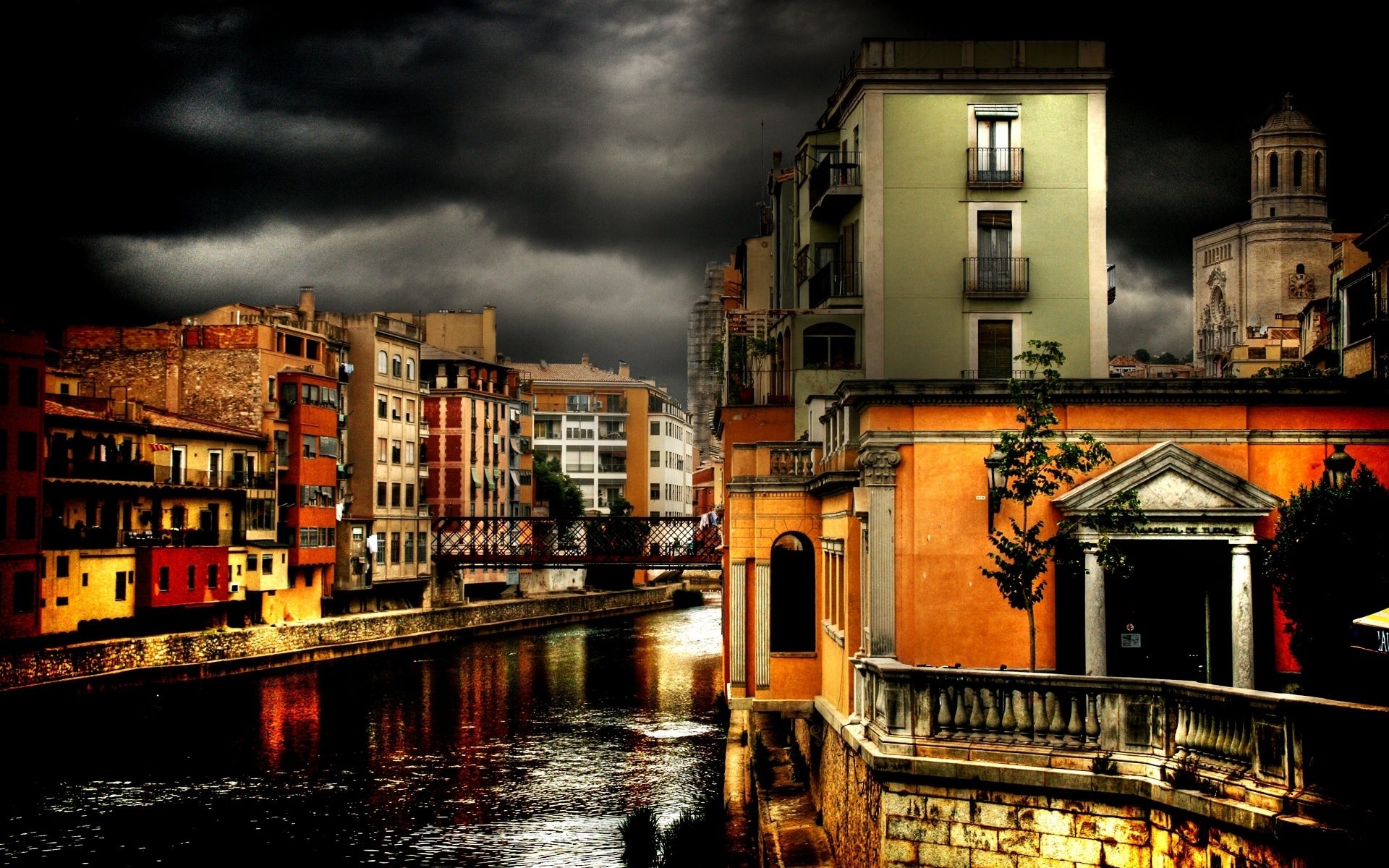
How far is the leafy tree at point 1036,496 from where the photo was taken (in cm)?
1748

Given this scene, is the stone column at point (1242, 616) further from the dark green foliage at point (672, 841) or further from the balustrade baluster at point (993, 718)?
the dark green foliage at point (672, 841)

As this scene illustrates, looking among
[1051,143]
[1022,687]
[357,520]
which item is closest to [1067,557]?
[1022,687]

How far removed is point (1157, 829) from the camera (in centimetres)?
1181

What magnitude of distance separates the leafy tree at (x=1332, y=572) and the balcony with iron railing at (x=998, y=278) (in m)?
23.7

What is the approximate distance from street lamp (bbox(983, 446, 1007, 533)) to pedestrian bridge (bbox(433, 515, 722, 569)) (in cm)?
4704

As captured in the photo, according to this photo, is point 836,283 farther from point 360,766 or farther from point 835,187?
point 360,766

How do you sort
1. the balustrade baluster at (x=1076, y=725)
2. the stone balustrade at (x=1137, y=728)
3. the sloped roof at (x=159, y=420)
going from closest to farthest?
the stone balustrade at (x=1137, y=728)
the balustrade baluster at (x=1076, y=725)
the sloped roof at (x=159, y=420)

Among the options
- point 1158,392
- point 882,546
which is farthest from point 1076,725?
point 1158,392

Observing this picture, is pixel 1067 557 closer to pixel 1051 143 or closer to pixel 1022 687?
pixel 1022 687

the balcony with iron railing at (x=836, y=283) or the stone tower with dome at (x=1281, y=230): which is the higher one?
the stone tower with dome at (x=1281, y=230)

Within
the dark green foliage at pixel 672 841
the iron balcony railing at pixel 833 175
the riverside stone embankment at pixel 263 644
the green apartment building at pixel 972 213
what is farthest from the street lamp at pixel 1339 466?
the riverside stone embankment at pixel 263 644

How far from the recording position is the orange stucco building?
18250 mm

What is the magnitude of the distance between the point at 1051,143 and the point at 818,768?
78.4 ft

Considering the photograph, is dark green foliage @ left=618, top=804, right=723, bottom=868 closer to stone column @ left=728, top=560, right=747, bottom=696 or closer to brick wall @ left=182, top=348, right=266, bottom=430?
stone column @ left=728, top=560, right=747, bottom=696
